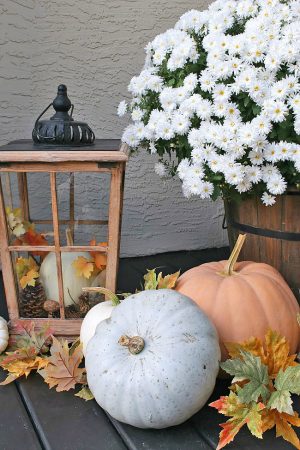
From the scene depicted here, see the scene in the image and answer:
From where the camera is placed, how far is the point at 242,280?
1.49 meters

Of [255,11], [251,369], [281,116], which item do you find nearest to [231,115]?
[281,116]

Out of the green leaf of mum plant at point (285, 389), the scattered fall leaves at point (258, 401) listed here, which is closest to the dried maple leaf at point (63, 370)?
the scattered fall leaves at point (258, 401)

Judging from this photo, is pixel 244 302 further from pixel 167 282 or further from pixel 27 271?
pixel 27 271

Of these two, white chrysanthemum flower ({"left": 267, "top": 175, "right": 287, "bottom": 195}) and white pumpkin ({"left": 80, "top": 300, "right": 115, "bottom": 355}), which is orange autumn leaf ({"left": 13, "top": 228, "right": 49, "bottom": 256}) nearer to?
white pumpkin ({"left": 80, "top": 300, "right": 115, "bottom": 355})

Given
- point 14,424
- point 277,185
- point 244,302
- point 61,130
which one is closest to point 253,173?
point 277,185

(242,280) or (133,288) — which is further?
(133,288)

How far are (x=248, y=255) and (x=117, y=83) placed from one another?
44.2 inches

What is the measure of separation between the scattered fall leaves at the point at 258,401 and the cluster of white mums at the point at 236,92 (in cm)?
50

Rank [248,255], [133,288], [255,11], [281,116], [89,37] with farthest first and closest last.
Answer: [89,37], [133,288], [248,255], [255,11], [281,116]

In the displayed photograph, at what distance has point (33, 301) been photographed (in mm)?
1638

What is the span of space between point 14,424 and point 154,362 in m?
0.37

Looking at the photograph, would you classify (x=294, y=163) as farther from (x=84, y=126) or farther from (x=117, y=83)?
(x=117, y=83)

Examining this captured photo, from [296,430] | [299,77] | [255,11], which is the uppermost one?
[255,11]

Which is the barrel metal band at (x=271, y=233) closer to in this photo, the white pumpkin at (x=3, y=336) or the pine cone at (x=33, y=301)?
the pine cone at (x=33, y=301)
